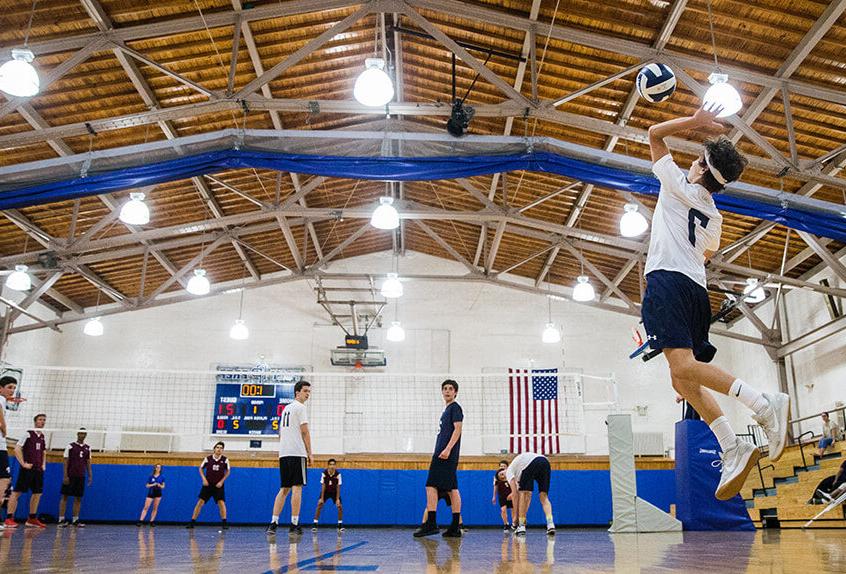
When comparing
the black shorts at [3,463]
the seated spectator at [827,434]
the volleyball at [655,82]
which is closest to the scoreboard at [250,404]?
the black shorts at [3,463]

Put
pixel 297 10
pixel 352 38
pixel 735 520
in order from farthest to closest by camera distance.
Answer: pixel 352 38
pixel 735 520
pixel 297 10

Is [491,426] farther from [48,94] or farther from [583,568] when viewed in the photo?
[583,568]

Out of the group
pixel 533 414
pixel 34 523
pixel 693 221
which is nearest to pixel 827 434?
pixel 533 414

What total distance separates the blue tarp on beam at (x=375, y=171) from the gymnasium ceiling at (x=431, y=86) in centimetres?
90

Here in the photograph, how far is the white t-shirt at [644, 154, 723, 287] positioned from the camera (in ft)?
10.5

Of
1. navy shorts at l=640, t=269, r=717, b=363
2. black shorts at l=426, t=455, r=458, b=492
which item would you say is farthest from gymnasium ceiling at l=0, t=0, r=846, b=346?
navy shorts at l=640, t=269, r=717, b=363

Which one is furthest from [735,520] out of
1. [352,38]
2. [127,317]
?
[127,317]

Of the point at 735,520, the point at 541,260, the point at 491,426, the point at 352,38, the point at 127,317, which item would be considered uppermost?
the point at 352,38

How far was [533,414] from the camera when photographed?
16734 millimetres

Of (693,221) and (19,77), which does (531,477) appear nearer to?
(693,221)

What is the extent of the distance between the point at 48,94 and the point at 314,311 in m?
10.2

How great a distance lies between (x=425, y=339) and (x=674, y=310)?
15789 millimetres

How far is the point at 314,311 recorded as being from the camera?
1897cm

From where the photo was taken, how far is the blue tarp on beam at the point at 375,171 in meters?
8.59
